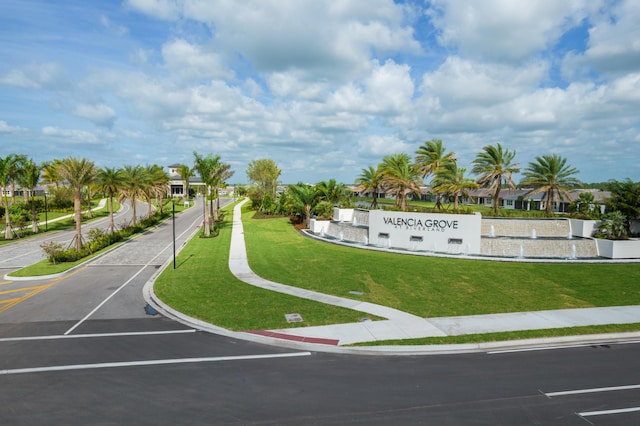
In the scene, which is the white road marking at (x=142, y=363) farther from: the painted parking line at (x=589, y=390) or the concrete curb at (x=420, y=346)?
the painted parking line at (x=589, y=390)

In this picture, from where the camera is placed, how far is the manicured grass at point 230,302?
14594 millimetres

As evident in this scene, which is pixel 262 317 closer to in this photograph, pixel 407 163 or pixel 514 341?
pixel 514 341

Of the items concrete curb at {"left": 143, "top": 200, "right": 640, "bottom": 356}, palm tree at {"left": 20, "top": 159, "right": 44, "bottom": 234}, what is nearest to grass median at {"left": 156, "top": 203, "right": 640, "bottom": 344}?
concrete curb at {"left": 143, "top": 200, "right": 640, "bottom": 356}

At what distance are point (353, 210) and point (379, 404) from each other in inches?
1224

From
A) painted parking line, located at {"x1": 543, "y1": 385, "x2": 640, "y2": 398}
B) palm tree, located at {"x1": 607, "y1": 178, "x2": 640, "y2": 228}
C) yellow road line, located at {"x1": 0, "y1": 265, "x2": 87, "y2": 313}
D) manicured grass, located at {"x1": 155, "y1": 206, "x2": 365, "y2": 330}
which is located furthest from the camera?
palm tree, located at {"x1": 607, "y1": 178, "x2": 640, "y2": 228}

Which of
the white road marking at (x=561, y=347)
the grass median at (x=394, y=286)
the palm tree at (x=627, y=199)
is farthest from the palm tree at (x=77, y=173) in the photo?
the palm tree at (x=627, y=199)

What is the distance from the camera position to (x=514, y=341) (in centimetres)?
1270

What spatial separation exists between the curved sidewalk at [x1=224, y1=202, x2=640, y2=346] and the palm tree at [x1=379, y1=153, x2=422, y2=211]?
20.9 m

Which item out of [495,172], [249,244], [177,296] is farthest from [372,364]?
[495,172]

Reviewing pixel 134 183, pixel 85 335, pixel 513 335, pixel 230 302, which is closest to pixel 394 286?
pixel 513 335

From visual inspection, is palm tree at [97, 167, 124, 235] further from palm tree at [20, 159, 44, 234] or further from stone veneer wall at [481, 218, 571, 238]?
stone veneer wall at [481, 218, 571, 238]

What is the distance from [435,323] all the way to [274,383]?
730cm

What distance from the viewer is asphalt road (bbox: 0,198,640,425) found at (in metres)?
8.45

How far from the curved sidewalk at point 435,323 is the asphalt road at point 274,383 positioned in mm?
1359
